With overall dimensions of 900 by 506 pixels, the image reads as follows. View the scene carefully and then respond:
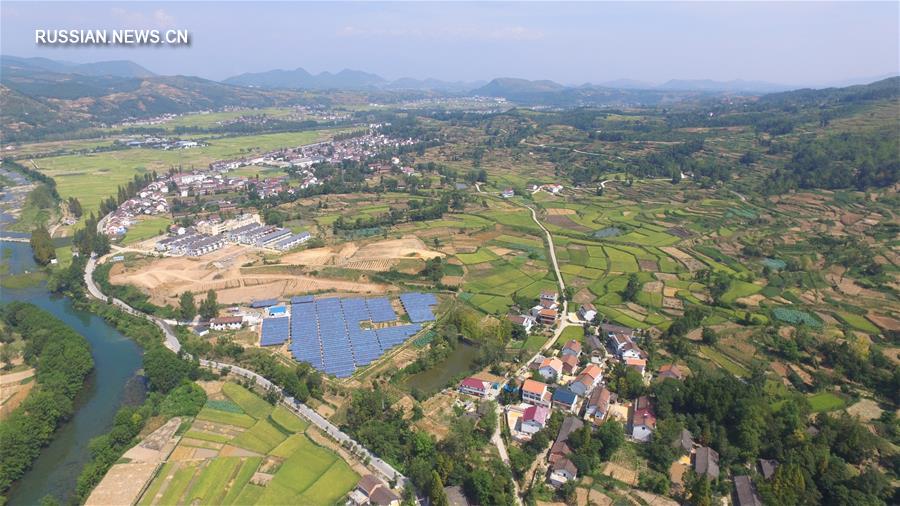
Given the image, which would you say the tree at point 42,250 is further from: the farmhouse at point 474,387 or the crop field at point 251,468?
the farmhouse at point 474,387

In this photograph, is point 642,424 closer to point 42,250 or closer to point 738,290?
point 738,290

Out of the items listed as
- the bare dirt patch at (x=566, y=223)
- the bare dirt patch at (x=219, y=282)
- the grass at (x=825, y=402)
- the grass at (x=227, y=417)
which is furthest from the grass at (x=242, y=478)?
the bare dirt patch at (x=566, y=223)

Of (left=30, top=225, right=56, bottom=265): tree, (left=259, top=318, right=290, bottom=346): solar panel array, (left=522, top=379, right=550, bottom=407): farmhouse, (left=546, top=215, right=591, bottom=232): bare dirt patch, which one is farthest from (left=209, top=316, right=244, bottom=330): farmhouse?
(left=546, top=215, right=591, bottom=232): bare dirt patch

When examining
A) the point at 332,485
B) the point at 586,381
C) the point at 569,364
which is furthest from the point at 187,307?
the point at 586,381

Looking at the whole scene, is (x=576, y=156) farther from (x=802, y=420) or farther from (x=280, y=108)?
(x=280, y=108)

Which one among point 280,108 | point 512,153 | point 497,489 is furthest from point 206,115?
point 497,489
